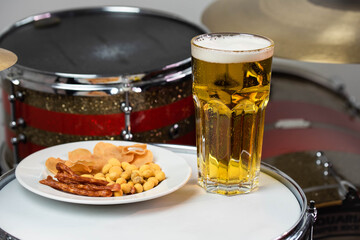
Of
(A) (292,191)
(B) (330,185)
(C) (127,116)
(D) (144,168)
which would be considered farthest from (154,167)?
(B) (330,185)

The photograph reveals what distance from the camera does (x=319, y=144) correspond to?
3.87 feet

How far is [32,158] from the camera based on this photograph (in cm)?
68

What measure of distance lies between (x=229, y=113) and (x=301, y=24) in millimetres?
360

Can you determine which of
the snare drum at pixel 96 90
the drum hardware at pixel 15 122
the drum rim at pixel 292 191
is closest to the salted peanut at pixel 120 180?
the drum rim at pixel 292 191

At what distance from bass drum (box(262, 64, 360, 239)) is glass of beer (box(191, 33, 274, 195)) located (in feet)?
1.08

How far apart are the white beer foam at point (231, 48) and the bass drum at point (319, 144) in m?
0.39

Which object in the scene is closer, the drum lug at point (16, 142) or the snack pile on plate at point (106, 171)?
the snack pile on plate at point (106, 171)

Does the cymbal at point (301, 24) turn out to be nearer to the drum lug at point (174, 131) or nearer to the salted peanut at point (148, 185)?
the drum lug at point (174, 131)

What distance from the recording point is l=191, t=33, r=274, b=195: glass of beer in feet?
2.03

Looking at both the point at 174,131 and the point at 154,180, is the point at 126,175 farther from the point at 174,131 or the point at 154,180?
the point at 174,131

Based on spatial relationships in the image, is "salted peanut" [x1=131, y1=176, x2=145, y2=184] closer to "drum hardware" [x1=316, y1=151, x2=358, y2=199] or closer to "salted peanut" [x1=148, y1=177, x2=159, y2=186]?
"salted peanut" [x1=148, y1=177, x2=159, y2=186]

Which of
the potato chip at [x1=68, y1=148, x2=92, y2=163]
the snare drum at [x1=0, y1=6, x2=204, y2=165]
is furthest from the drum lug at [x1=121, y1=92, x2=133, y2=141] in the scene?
the potato chip at [x1=68, y1=148, x2=92, y2=163]

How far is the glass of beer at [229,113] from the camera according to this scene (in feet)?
2.03

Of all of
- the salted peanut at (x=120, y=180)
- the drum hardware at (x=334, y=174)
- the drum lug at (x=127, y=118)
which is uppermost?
the salted peanut at (x=120, y=180)
